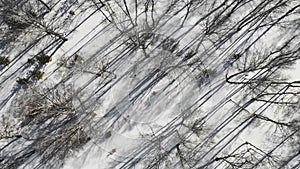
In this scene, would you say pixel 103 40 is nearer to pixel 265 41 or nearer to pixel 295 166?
pixel 265 41

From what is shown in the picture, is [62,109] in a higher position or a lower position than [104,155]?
higher

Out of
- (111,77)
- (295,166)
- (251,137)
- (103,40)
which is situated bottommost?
(295,166)

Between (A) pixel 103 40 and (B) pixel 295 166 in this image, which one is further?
(A) pixel 103 40

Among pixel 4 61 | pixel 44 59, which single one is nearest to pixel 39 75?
pixel 44 59

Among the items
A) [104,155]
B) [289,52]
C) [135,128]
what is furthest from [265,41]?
[104,155]

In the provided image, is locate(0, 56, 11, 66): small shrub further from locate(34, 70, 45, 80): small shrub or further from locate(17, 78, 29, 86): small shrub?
locate(34, 70, 45, 80): small shrub

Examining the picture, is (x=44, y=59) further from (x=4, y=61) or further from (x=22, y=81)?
(x=4, y=61)

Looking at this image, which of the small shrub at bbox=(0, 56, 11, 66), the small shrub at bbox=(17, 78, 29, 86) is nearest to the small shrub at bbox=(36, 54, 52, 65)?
the small shrub at bbox=(17, 78, 29, 86)
